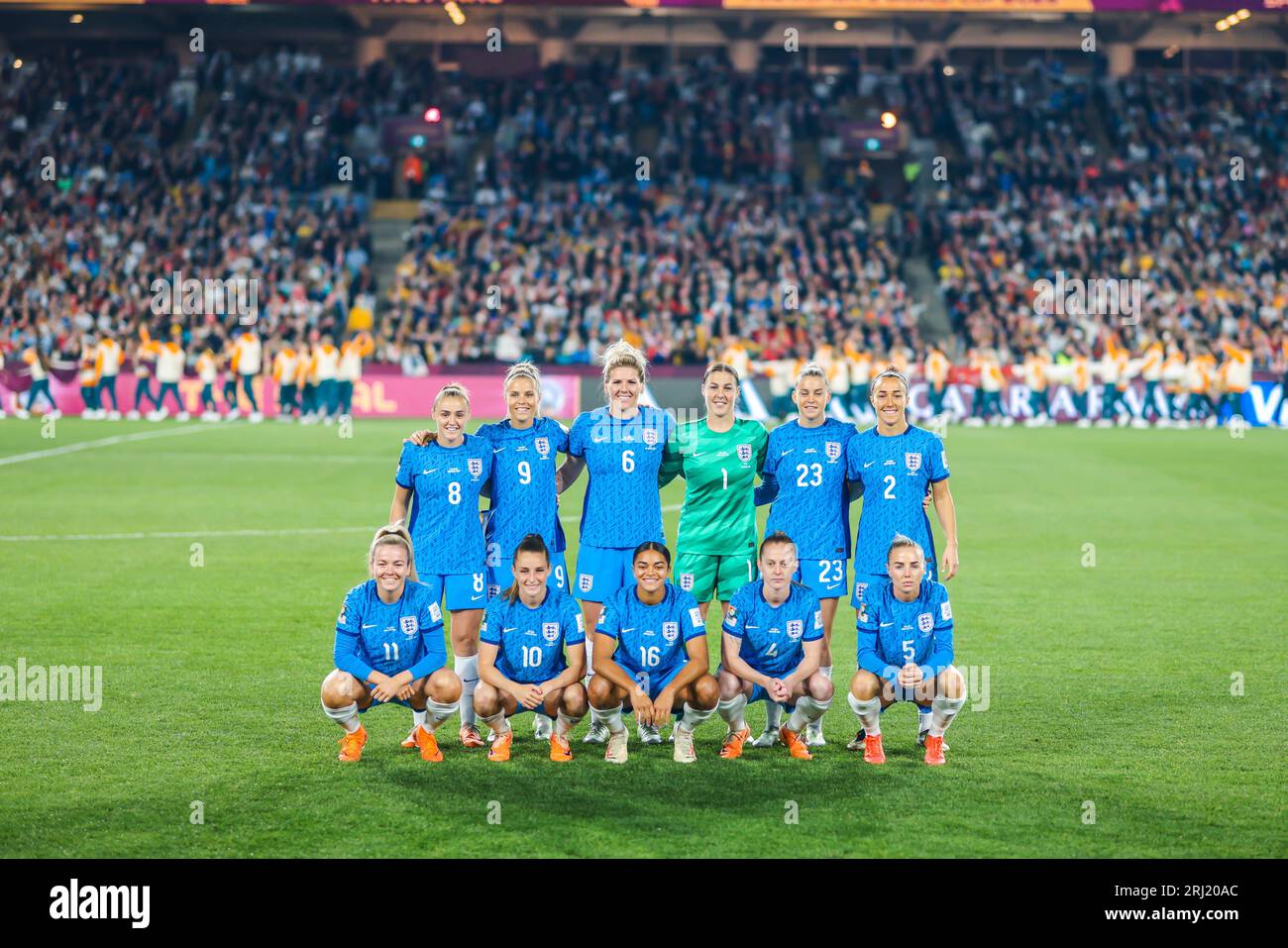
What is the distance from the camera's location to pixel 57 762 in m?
6.75

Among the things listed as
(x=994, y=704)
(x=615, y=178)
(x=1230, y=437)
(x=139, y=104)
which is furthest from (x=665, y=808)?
(x=139, y=104)

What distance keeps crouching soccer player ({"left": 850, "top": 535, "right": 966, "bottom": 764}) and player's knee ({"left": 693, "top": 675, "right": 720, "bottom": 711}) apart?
0.61 meters

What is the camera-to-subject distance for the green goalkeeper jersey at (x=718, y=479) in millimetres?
7484

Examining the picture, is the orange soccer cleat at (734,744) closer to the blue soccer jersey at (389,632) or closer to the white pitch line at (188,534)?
the blue soccer jersey at (389,632)

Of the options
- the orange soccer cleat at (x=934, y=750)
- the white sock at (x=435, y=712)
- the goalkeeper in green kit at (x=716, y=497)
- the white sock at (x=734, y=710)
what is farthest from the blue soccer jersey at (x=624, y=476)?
the orange soccer cleat at (x=934, y=750)

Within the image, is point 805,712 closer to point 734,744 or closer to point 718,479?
point 734,744

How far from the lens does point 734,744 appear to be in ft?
23.3

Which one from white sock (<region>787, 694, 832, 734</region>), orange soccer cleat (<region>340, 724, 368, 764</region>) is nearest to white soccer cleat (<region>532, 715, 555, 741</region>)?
orange soccer cleat (<region>340, 724, 368, 764</region>)

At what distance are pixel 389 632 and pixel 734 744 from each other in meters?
1.65

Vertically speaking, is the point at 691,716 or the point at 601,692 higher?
the point at 601,692

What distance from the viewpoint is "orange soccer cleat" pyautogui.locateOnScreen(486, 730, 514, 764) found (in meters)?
6.92

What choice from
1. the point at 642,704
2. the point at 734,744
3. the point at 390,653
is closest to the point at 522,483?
the point at 390,653
